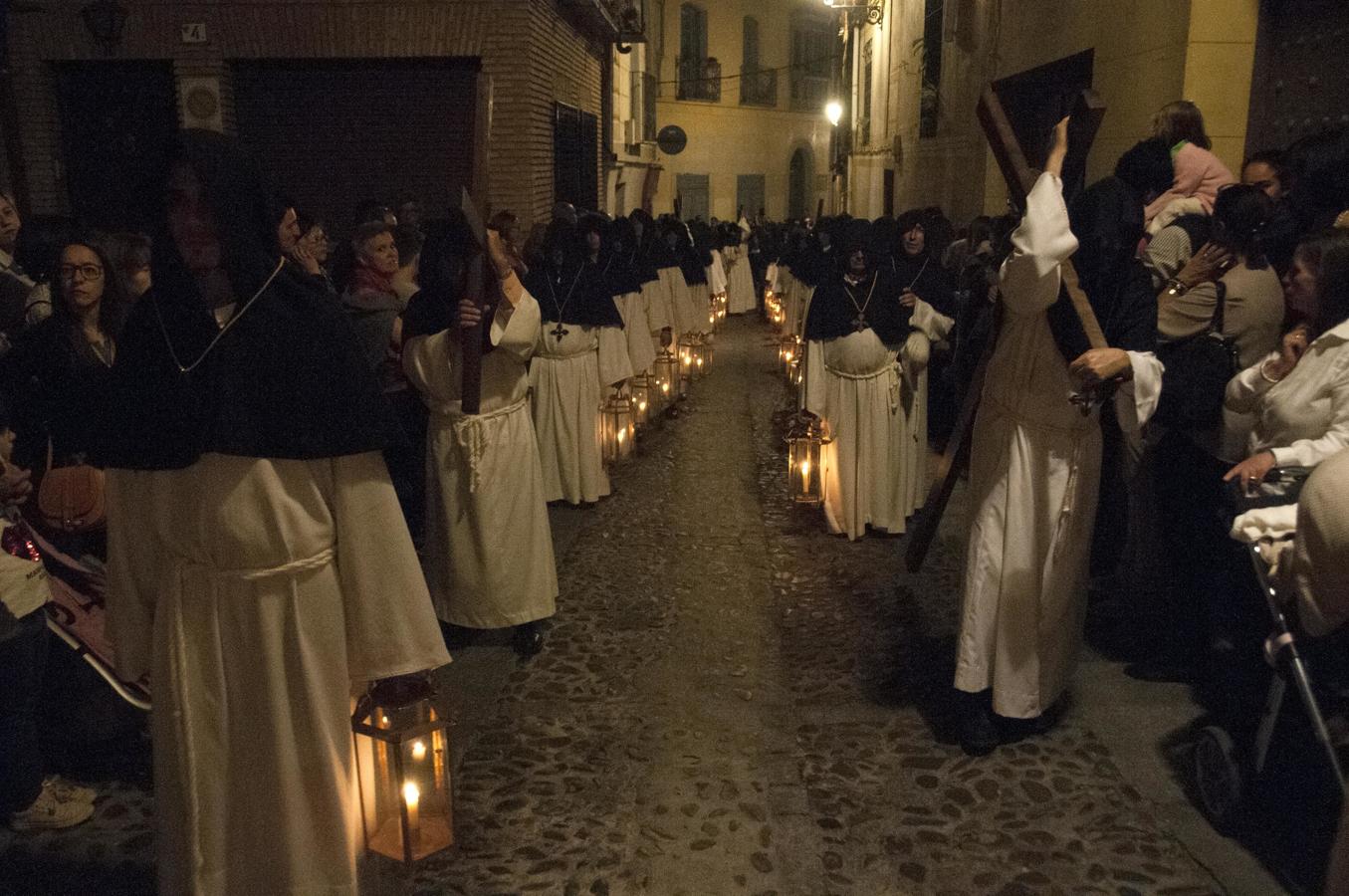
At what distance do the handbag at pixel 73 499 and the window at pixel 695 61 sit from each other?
34.2 metres

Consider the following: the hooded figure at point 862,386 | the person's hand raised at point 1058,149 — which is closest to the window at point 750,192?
the hooded figure at point 862,386

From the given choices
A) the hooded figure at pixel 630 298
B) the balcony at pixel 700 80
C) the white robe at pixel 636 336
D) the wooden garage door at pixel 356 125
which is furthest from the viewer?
the balcony at pixel 700 80

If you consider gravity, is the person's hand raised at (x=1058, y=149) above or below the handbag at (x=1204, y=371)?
above

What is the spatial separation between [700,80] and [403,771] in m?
36.2

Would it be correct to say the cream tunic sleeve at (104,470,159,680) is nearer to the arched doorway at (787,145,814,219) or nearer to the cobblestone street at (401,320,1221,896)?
the cobblestone street at (401,320,1221,896)

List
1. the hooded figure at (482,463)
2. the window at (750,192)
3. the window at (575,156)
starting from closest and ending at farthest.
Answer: the hooded figure at (482,463)
the window at (575,156)
the window at (750,192)

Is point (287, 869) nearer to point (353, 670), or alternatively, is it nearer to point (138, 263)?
point (353, 670)

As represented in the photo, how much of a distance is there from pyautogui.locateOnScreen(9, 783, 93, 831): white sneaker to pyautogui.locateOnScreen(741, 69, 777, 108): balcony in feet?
121

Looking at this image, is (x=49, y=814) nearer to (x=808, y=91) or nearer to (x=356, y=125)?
(x=356, y=125)

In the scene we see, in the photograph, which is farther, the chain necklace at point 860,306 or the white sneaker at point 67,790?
the chain necklace at point 860,306

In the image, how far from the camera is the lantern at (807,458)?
7.04 meters

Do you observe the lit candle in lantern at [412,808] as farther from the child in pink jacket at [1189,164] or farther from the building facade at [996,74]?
the building facade at [996,74]

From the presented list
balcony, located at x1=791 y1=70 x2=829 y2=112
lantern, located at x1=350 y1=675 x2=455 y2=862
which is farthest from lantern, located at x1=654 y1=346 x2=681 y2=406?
balcony, located at x1=791 y1=70 x2=829 y2=112

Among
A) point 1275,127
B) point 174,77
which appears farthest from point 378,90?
point 1275,127
